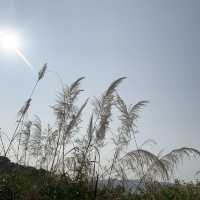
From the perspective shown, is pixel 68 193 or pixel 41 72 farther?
pixel 41 72

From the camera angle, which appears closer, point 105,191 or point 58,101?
point 105,191

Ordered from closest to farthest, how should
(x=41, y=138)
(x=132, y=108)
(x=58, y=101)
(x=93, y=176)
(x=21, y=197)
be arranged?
(x=21, y=197)
(x=93, y=176)
(x=132, y=108)
(x=58, y=101)
(x=41, y=138)

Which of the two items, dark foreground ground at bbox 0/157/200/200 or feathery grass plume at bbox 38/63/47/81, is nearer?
dark foreground ground at bbox 0/157/200/200

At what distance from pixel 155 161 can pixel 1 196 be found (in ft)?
9.70

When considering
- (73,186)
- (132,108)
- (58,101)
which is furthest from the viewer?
(58,101)

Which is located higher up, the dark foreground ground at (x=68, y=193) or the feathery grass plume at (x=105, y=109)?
the feathery grass plume at (x=105, y=109)

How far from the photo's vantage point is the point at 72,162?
6.39m

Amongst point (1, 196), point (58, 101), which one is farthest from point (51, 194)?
point (58, 101)

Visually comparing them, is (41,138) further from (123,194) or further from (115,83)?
(123,194)

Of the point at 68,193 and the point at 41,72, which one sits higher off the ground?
the point at 41,72

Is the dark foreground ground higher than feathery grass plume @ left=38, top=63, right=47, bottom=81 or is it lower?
lower

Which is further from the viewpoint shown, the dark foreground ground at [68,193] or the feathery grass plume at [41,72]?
the feathery grass plume at [41,72]

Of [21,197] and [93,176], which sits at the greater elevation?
[93,176]

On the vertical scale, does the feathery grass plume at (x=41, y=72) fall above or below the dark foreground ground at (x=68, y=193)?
above
